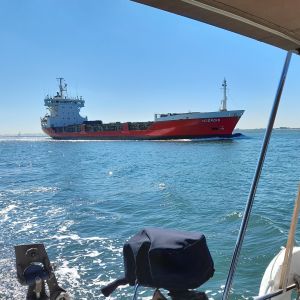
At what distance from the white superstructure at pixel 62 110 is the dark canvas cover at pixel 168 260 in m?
72.0

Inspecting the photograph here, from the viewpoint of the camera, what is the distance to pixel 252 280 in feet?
17.2

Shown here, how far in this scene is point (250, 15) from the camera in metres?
1.59

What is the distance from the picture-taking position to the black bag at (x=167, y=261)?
160cm

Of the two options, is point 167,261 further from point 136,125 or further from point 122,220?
point 136,125

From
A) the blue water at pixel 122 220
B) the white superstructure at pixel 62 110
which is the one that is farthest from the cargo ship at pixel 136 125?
the blue water at pixel 122 220

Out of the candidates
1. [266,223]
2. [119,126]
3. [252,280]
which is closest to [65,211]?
[266,223]

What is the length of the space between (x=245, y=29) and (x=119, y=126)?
61337 millimetres

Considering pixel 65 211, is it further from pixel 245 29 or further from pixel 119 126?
pixel 119 126

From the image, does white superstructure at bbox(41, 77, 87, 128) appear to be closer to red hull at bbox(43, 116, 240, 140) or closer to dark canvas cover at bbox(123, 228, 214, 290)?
red hull at bbox(43, 116, 240, 140)

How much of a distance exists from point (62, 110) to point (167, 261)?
238 ft

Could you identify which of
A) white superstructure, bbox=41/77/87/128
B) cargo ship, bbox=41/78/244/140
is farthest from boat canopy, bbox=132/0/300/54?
white superstructure, bbox=41/77/87/128

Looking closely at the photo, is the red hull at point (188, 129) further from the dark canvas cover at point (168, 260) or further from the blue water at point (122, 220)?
the dark canvas cover at point (168, 260)

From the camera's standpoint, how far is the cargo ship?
165 feet

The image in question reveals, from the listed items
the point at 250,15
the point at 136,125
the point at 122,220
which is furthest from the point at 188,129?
the point at 250,15
